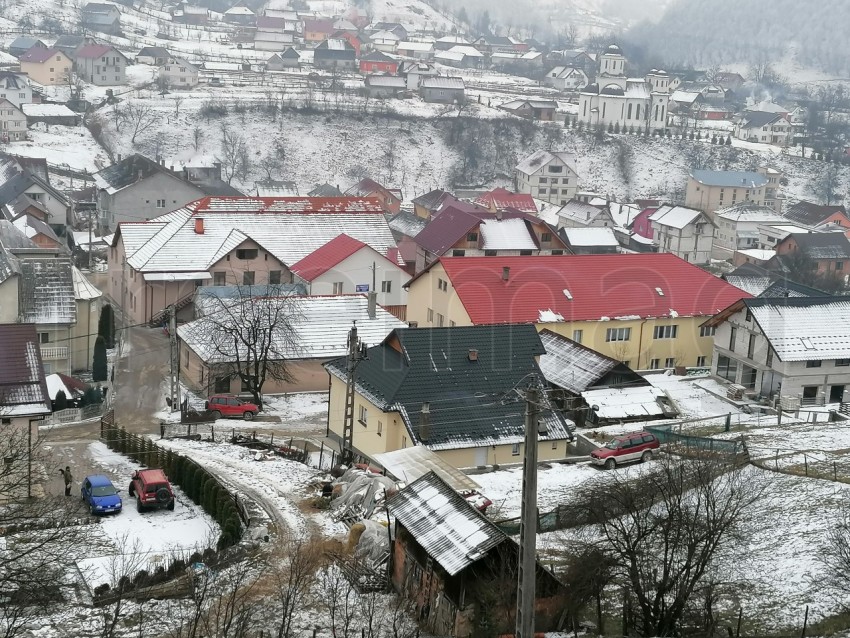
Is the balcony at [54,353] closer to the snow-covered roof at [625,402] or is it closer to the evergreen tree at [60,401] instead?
the evergreen tree at [60,401]

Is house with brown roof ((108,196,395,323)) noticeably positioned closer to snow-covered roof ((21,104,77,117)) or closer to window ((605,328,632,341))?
window ((605,328,632,341))

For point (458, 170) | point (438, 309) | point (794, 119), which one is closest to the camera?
point (438, 309)

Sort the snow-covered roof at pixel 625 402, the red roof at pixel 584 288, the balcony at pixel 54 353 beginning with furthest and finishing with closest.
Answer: the red roof at pixel 584 288
the balcony at pixel 54 353
the snow-covered roof at pixel 625 402

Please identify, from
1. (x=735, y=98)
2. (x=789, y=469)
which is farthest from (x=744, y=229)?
(x=735, y=98)

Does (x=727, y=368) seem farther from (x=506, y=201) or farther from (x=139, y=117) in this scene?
(x=139, y=117)

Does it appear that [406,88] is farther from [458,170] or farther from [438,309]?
[438,309]

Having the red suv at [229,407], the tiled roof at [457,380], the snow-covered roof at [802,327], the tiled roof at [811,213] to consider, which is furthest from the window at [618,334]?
the tiled roof at [811,213]

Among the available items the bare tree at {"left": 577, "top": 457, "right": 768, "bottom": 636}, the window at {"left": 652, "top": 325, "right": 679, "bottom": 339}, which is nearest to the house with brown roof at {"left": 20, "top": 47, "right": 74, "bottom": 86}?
the window at {"left": 652, "top": 325, "right": 679, "bottom": 339}
